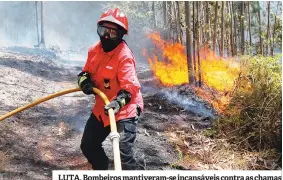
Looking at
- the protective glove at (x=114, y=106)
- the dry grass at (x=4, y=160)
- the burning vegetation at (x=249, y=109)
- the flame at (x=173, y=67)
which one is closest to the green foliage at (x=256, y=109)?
the burning vegetation at (x=249, y=109)

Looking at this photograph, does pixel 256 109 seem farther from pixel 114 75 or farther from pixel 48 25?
pixel 48 25

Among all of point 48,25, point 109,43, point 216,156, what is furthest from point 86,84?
point 48,25

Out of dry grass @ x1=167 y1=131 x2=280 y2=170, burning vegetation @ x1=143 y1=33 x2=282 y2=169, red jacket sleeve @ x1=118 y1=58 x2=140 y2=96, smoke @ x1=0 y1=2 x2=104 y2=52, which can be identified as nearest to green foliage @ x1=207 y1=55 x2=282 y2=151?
burning vegetation @ x1=143 y1=33 x2=282 y2=169

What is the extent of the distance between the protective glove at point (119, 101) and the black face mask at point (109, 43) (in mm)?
364

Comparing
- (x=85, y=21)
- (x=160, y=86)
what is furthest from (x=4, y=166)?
(x=85, y=21)

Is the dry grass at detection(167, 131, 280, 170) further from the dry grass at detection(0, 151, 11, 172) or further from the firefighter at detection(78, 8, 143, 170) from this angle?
the dry grass at detection(0, 151, 11, 172)

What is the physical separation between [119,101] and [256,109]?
7.67 feet

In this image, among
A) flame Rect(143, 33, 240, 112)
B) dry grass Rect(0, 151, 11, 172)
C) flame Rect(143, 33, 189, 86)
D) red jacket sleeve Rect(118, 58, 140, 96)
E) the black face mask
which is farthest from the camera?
flame Rect(143, 33, 189, 86)

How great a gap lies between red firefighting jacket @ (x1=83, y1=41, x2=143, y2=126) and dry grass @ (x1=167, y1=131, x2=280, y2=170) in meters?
1.43

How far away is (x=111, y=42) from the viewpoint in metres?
2.70

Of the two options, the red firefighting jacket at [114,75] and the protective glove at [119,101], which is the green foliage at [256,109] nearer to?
the red firefighting jacket at [114,75]

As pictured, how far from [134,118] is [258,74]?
2314 mm

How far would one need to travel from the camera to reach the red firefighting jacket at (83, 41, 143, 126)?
260 centimetres

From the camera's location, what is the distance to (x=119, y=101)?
2494 mm
